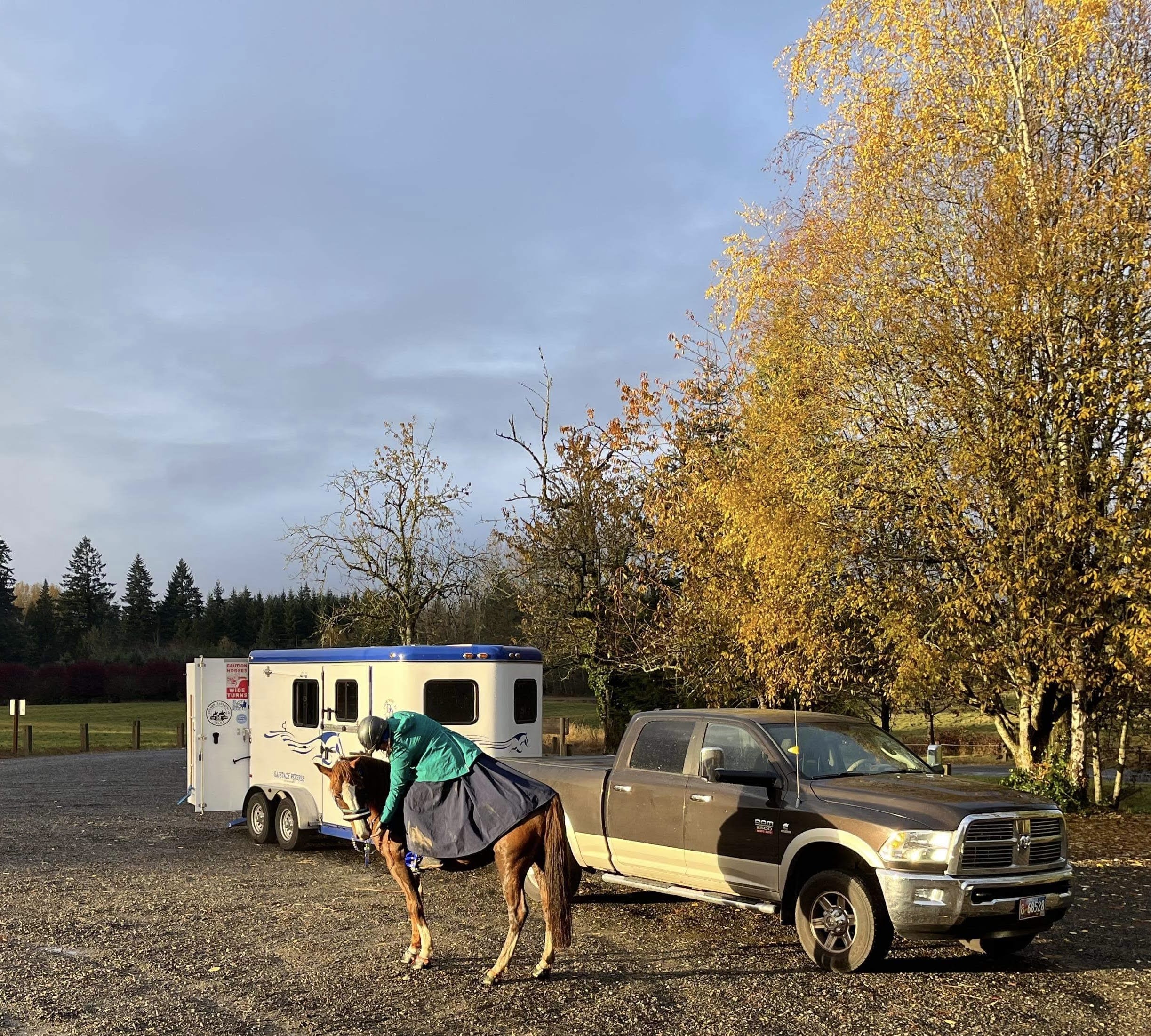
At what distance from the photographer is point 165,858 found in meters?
12.9

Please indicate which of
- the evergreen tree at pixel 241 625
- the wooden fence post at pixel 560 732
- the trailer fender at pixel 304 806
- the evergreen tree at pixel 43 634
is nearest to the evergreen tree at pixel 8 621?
the evergreen tree at pixel 43 634

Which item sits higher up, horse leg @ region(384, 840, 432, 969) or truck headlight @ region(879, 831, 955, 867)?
truck headlight @ region(879, 831, 955, 867)

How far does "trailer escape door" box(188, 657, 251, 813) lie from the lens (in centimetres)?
1502

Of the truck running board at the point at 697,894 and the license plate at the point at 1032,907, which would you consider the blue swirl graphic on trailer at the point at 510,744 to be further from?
the license plate at the point at 1032,907

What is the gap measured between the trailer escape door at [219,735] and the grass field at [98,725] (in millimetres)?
19660

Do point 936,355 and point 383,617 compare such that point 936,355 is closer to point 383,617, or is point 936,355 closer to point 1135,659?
point 1135,659

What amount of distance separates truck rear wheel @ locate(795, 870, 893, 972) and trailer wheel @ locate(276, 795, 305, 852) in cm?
737

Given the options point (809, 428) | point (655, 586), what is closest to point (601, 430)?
point (655, 586)

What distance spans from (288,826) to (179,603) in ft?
349

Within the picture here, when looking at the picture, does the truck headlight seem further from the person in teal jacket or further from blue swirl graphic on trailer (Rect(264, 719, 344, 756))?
blue swirl graphic on trailer (Rect(264, 719, 344, 756))

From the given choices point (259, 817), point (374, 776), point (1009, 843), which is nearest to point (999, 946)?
point (1009, 843)

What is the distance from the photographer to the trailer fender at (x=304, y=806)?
524 inches

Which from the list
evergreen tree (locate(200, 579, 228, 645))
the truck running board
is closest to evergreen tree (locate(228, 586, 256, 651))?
evergreen tree (locate(200, 579, 228, 645))

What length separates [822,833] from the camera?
7.84 meters
